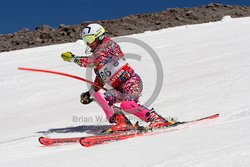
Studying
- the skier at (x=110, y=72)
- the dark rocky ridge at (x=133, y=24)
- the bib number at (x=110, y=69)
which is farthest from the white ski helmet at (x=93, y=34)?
the dark rocky ridge at (x=133, y=24)

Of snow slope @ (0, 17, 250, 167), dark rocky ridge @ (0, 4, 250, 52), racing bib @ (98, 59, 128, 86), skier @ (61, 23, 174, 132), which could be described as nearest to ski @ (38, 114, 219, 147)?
snow slope @ (0, 17, 250, 167)

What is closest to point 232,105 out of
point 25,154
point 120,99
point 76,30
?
point 120,99

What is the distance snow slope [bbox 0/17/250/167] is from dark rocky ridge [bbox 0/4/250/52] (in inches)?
941

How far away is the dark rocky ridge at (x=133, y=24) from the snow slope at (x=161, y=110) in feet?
78.4

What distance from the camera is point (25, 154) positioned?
555 cm

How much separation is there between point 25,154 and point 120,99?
5.63 ft

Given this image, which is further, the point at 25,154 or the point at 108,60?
the point at 108,60

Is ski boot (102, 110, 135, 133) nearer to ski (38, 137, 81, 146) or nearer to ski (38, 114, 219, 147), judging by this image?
ski (38, 114, 219, 147)

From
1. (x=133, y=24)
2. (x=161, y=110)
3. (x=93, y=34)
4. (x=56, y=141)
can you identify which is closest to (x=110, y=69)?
(x=93, y=34)

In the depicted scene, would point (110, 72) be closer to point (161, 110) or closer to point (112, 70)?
point (112, 70)

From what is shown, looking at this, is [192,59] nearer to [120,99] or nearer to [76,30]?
[120,99]

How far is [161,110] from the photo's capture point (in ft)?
25.8

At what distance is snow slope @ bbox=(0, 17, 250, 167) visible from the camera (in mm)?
4039

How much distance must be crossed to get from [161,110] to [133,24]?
129 ft
